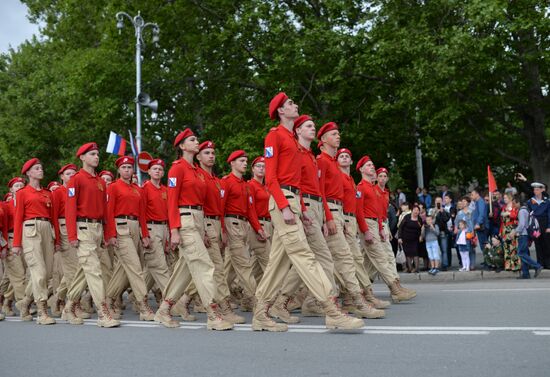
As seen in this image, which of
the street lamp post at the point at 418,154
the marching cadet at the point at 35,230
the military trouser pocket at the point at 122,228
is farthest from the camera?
the street lamp post at the point at 418,154

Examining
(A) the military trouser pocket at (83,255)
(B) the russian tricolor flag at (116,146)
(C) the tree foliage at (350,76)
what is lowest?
(A) the military trouser pocket at (83,255)

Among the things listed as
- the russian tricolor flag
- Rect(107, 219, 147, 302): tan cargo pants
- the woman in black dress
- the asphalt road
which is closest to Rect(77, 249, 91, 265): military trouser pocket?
Rect(107, 219, 147, 302): tan cargo pants

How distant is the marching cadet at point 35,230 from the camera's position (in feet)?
35.0

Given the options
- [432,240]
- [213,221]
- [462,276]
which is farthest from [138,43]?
[213,221]

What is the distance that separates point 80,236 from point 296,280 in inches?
106

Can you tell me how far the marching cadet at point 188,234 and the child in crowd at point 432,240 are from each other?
8.55 meters

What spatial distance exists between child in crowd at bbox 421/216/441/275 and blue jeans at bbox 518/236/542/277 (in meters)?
1.93

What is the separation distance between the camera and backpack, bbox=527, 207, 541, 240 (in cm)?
1577

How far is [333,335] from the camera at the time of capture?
781cm

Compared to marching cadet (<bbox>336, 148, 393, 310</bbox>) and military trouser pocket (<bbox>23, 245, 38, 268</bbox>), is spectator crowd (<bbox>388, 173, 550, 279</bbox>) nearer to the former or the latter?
marching cadet (<bbox>336, 148, 393, 310</bbox>)

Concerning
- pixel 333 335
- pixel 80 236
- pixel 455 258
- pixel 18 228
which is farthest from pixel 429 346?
pixel 455 258

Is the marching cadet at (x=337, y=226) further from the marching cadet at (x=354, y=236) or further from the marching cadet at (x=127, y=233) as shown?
the marching cadet at (x=127, y=233)

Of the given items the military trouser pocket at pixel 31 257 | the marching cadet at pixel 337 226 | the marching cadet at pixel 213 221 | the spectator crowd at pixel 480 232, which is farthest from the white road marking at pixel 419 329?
the spectator crowd at pixel 480 232

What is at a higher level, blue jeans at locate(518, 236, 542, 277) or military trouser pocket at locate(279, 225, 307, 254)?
military trouser pocket at locate(279, 225, 307, 254)
